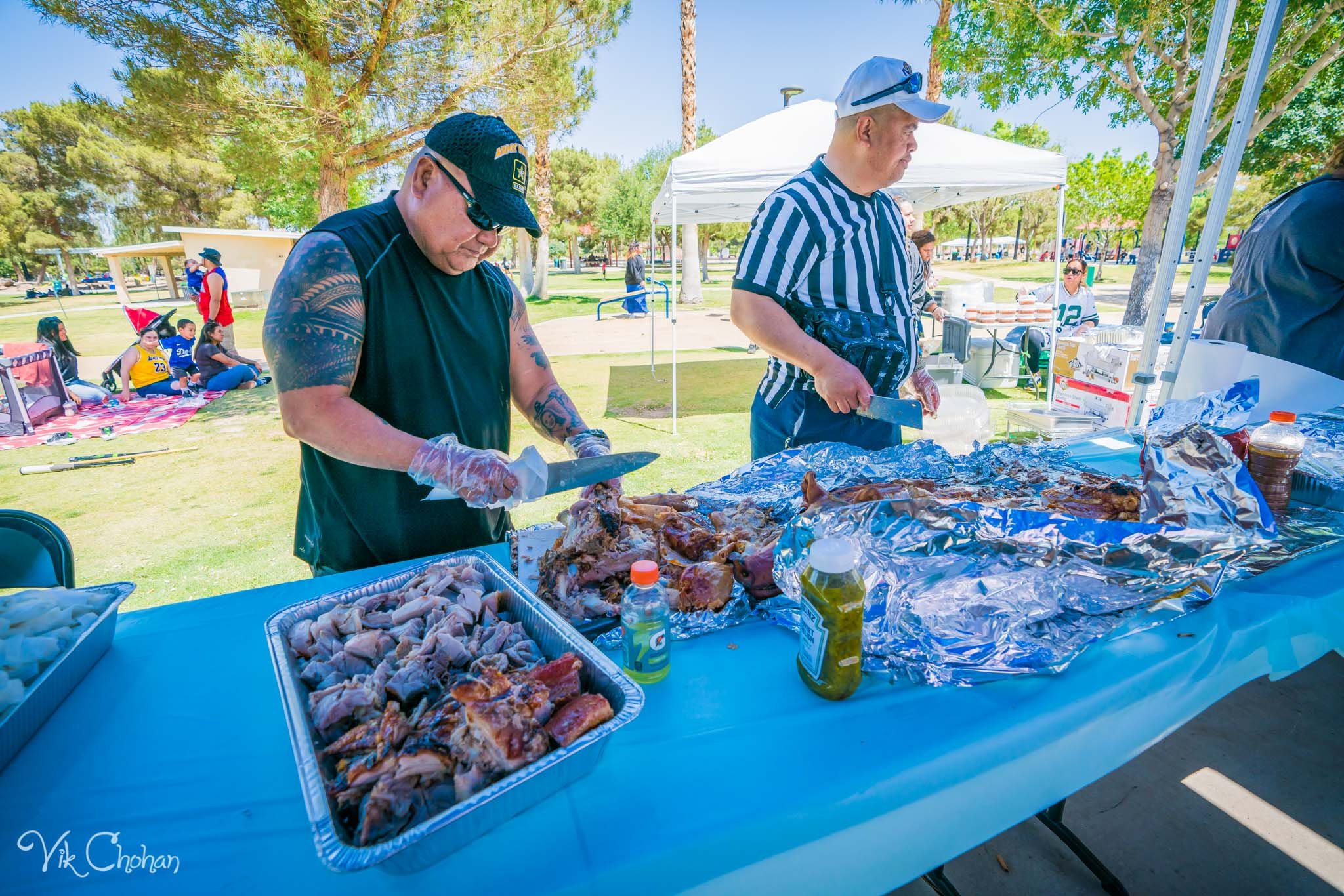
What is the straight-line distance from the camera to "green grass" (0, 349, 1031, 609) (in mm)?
4742

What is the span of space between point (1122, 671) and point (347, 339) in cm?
227

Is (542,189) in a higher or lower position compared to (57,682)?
higher

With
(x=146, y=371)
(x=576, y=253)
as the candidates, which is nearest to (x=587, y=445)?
(x=146, y=371)

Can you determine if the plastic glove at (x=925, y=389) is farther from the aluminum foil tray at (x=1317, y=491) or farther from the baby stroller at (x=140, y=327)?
the baby stroller at (x=140, y=327)

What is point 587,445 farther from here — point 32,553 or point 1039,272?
point 1039,272

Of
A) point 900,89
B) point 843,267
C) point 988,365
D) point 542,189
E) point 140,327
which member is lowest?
point 988,365

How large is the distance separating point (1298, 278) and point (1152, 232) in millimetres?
11946

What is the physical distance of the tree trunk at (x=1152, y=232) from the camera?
11.9m

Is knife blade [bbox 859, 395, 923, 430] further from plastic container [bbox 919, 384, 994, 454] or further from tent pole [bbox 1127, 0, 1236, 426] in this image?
plastic container [bbox 919, 384, 994, 454]

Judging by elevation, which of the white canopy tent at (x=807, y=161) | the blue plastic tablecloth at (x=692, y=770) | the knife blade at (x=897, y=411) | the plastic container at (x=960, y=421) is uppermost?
the white canopy tent at (x=807, y=161)

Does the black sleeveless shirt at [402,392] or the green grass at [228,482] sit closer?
the black sleeveless shirt at [402,392]

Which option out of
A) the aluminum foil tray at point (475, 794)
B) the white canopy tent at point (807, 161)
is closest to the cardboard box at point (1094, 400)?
the white canopy tent at point (807, 161)

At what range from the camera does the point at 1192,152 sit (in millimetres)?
3572

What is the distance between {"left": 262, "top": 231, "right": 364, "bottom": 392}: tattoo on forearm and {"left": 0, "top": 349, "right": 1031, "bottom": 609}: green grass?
3350 millimetres
